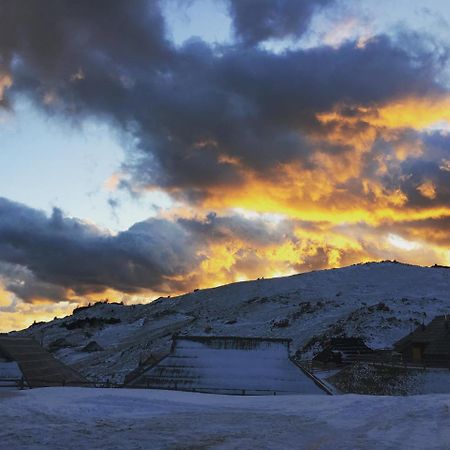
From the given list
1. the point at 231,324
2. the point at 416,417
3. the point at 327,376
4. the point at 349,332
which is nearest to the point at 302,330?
the point at 349,332

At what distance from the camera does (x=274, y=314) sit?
10350 centimetres

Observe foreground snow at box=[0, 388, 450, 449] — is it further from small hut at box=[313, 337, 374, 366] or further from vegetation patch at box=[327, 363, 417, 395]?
small hut at box=[313, 337, 374, 366]

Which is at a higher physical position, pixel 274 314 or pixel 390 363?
pixel 274 314

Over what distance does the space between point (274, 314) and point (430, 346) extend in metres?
50.6

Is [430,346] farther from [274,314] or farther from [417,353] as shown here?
[274,314]

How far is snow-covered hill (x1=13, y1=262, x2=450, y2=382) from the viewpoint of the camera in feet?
254

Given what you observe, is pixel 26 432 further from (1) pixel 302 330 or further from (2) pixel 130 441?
(1) pixel 302 330

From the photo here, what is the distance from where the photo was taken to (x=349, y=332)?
75.9m

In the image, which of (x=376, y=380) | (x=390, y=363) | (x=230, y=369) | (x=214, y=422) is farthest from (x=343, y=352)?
(x=214, y=422)

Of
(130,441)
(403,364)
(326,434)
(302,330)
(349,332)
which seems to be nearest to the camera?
(130,441)

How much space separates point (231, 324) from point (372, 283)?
41962 millimetres

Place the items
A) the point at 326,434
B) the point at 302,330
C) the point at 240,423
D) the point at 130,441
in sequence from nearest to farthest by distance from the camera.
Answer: the point at 130,441
the point at 326,434
the point at 240,423
the point at 302,330

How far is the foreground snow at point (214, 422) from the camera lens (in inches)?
509

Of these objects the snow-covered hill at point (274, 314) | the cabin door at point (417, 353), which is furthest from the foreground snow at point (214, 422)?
the snow-covered hill at point (274, 314)
